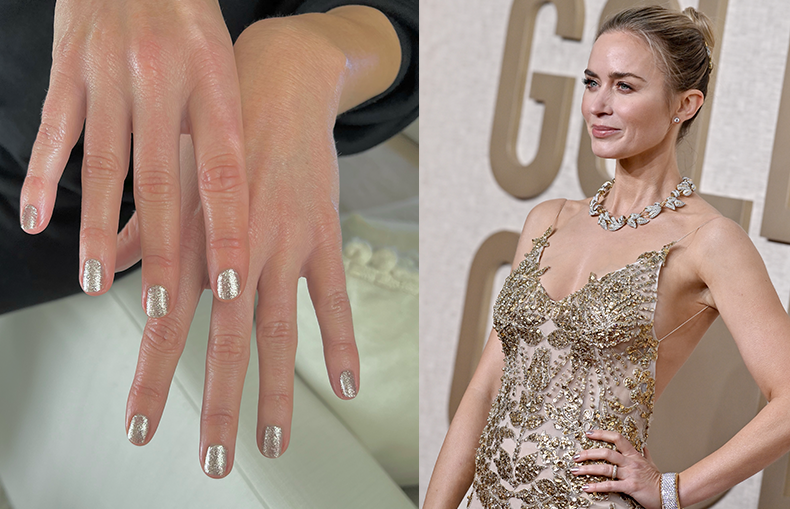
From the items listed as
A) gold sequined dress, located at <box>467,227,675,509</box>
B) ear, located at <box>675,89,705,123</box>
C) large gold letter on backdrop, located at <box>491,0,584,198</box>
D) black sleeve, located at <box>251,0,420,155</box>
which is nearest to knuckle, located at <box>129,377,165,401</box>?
black sleeve, located at <box>251,0,420,155</box>

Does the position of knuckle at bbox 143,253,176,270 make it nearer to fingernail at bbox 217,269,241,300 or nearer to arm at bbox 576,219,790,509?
fingernail at bbox 217,269,241,300

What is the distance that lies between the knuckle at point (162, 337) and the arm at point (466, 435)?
1.86ft

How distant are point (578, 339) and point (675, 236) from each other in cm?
19

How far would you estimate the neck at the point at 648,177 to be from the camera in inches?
34.8

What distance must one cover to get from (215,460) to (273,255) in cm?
15

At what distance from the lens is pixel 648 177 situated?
89cm

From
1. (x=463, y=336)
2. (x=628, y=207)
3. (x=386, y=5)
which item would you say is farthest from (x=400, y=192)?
(x=463, y=336)

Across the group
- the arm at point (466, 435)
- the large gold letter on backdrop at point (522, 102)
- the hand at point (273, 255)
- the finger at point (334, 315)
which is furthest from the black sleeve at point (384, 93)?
the large gold letter on backdrop at point (522, 102)

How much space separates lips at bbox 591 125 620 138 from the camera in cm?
85

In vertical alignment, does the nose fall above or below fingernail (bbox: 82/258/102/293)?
below

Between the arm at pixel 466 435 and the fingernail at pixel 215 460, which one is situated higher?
the fingernail at pixel 215 460

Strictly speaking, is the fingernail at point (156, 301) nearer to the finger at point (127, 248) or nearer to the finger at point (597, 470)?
the finger at point (127, 248)

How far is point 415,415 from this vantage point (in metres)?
0.79

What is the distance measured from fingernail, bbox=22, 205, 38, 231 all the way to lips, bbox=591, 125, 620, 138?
678 millimetres
